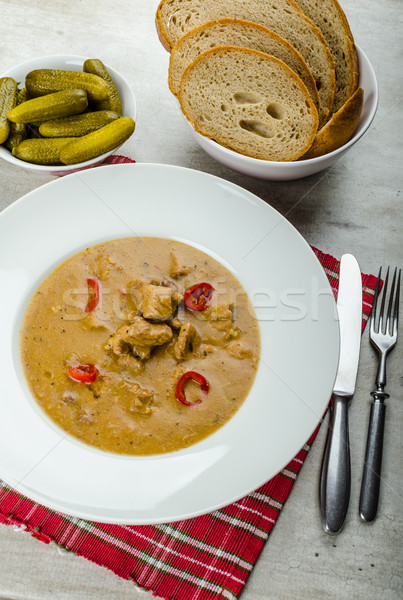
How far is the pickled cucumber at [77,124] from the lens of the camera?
356cm

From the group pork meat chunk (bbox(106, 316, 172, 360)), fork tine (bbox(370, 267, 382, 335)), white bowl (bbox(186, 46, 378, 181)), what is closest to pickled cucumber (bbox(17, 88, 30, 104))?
white bowl (bbox(186, 46, 378, 181))

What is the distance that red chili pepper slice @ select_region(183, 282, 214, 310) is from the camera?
3346mm

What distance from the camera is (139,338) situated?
3.14 meters

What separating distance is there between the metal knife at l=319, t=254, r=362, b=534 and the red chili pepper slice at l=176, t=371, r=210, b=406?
80cm

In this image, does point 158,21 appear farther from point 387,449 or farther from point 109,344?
point 387,449

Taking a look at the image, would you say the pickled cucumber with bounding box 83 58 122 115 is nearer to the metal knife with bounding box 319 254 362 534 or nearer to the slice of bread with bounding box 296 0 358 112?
the slice of bread with bounding box 296 0 358 112

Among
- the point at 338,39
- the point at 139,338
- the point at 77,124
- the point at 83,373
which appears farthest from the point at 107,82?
the point at 83,373

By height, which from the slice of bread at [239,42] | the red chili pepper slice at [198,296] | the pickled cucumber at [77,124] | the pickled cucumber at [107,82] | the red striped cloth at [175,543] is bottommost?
the red striped cloth at [175,543]

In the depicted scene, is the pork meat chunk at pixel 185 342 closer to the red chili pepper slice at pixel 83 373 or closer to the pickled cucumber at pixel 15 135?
the red chili pepper slice at pixel 83 373

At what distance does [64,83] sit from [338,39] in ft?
6.09

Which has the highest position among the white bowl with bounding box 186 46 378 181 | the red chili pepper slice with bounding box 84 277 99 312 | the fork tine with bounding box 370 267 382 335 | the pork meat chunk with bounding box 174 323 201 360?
the white bowl with bounding box 186 46 378 181

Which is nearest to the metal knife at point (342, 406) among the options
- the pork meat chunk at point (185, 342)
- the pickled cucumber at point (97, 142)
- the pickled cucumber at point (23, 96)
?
the pork meat chunk at point (185, 342)

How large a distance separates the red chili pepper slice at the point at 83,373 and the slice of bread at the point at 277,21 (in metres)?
2.14

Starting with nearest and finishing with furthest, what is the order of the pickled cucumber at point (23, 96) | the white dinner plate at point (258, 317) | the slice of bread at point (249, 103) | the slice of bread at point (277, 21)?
the white dinner plate at point (258, 317), the slice of bread at point (249, 103), the slice of bread at point (277, 21), the pickled cucumber at point (23, 96)
